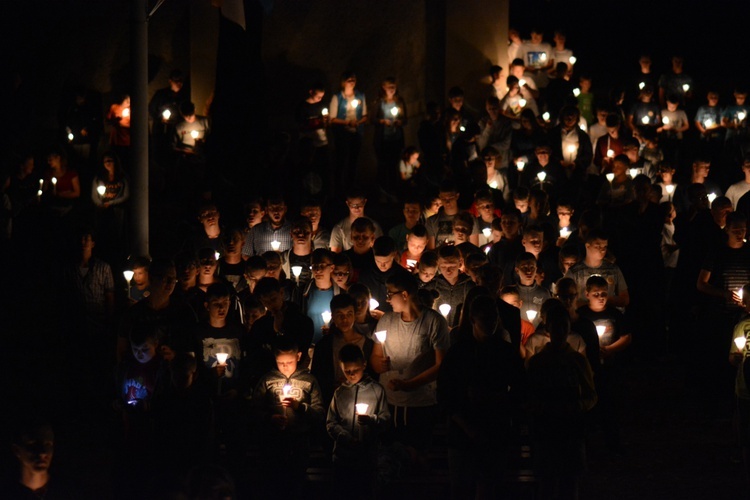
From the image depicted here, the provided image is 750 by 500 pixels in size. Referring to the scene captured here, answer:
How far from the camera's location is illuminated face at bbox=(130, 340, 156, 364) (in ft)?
25.0

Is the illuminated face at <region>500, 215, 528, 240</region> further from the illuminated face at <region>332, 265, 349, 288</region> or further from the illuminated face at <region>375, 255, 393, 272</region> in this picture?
the illuminated face at <region>332, 265, 349, 288</region>

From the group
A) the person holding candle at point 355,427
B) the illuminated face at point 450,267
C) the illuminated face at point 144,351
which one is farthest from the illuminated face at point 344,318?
the illuminated face at point 450,267

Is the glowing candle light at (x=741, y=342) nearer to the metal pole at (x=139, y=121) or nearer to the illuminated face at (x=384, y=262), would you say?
the illuminated face at (x=384, y=262)

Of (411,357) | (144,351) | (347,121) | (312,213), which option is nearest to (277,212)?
(312,213)

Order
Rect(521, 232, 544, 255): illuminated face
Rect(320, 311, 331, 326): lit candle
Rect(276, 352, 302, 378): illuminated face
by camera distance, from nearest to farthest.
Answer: Rect(276, 352, 302, 378): illuminated face, Rect(320, 311, 331, 326): lit candle, Rect(521, 232, 544, 255): illuminated face

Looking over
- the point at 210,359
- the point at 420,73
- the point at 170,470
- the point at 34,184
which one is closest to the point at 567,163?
the point at 420,73

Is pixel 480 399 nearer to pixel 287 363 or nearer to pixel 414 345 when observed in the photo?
pixel 414 345

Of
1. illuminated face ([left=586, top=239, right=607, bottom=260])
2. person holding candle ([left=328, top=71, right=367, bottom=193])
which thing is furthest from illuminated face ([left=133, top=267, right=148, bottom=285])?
person holding candle ([left=328, top=71, right=367, bottom=193])

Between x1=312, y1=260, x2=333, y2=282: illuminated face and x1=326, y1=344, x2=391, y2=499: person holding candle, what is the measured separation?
73.2 inches

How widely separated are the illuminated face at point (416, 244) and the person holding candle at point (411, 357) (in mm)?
2023

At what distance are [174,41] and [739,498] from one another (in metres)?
11.9

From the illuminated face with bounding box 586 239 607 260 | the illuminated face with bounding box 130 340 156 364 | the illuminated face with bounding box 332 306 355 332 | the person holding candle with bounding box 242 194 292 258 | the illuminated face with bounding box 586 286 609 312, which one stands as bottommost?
the illuminated face with bounding box 130 340 156 364

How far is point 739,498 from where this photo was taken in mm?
8289

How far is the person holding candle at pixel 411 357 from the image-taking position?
8180 millimetres
